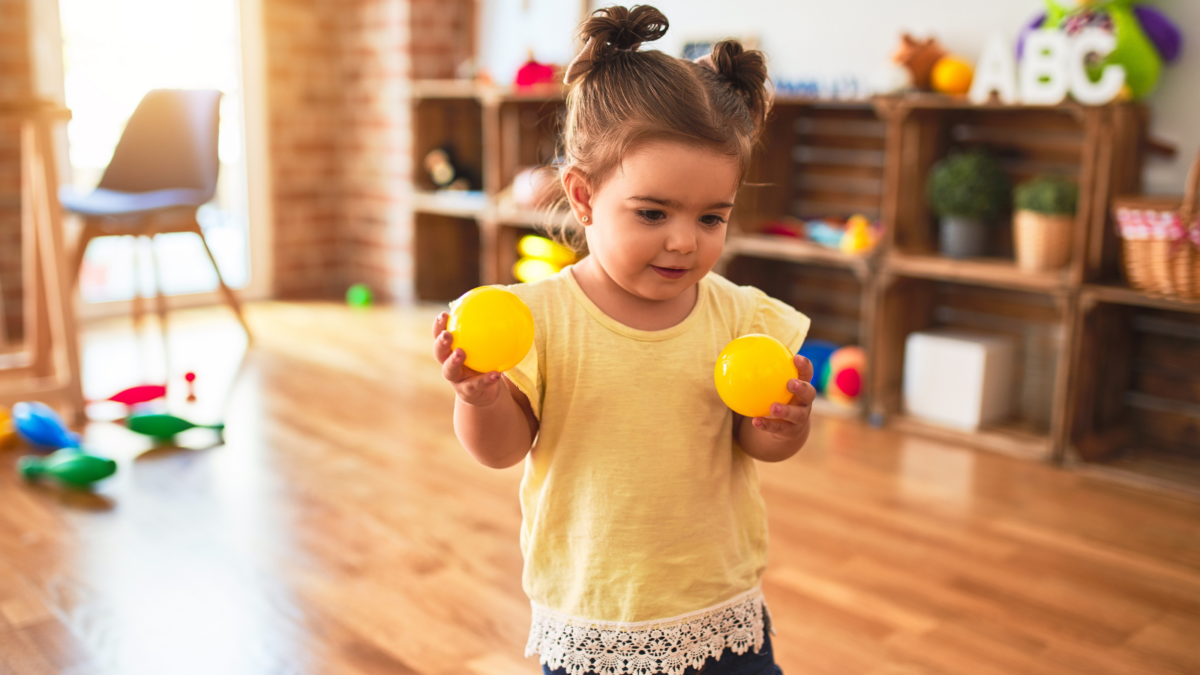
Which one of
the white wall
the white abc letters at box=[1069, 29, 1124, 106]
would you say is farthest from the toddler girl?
the white abc letters at box=[1069, 29, 1124, 106]

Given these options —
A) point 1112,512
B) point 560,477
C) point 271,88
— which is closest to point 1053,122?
point 1112,512

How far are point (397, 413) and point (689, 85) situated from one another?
2.26m

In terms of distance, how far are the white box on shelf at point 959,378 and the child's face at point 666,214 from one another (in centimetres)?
211

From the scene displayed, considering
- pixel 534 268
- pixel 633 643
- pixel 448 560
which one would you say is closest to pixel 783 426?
pixel 633 643

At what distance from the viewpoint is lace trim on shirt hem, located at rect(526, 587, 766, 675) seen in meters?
1.06

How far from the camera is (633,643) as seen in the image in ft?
3.49

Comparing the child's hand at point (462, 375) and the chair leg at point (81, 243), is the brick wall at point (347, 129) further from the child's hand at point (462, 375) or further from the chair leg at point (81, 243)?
the child's hand at point (462, 375)

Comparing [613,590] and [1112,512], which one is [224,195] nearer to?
[1112,512]

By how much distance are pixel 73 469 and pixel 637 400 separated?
1894 mm

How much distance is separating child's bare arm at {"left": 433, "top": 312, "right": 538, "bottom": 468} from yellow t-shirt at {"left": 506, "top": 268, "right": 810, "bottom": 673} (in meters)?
0.02

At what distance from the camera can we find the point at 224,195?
19.0ft

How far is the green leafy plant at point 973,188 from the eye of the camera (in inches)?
112

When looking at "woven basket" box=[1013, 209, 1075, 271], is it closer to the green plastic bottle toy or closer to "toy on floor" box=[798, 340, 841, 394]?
"toy on floor" box=[798, 340, 841, 394]

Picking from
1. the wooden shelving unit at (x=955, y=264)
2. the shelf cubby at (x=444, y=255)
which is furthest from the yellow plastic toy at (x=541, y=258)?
the shelf cubby at (x=444, y=255)
